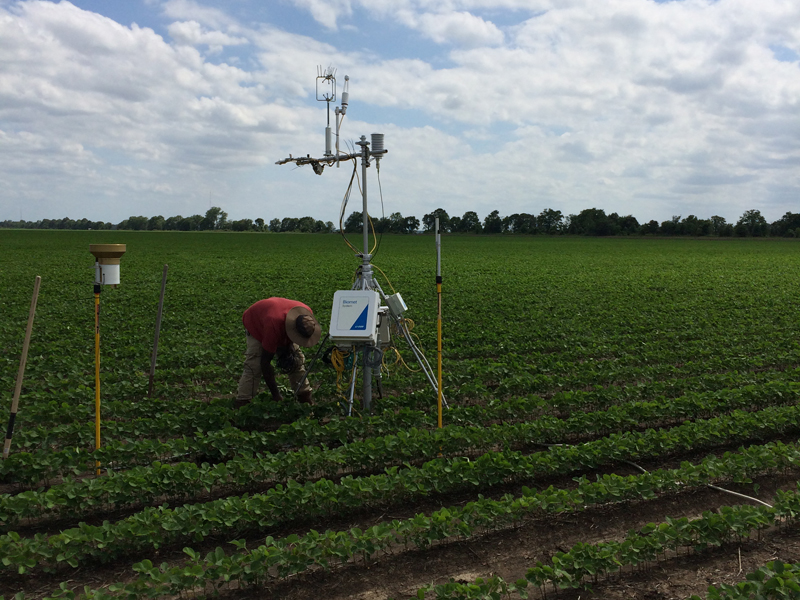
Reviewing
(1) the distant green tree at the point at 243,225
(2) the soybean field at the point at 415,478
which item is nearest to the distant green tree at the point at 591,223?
(1) the distant green tree at the point at 243,225

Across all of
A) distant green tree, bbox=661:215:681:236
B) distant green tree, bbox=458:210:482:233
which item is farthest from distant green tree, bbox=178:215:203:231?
distant green tree, bbox=661:215:681:236

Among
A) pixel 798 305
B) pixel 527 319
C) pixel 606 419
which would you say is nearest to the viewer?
pixel 606 419

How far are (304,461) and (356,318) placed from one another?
5.85 feet

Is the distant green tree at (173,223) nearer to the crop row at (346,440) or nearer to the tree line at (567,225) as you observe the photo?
the tree line at (567,225)

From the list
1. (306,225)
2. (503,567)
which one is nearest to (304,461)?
(503,567)

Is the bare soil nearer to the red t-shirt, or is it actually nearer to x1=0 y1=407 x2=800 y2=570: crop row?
x1=0 y1=407 x2=800 y2=570: crop row

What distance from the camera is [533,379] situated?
8.98m

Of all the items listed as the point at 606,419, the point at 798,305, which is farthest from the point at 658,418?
the point at 798,305

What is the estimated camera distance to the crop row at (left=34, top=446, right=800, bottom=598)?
13.1 feet

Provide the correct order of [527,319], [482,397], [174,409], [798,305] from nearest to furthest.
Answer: [174,409] < [482,397] < [527,319] < [798,305]

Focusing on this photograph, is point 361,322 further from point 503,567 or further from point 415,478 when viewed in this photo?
point 503,567

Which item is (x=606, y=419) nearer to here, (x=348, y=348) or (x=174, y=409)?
(x=348, y=348)

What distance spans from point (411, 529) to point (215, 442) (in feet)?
8.70

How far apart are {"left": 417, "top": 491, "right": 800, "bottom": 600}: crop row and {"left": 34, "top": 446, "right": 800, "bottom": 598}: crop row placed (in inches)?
18.0
